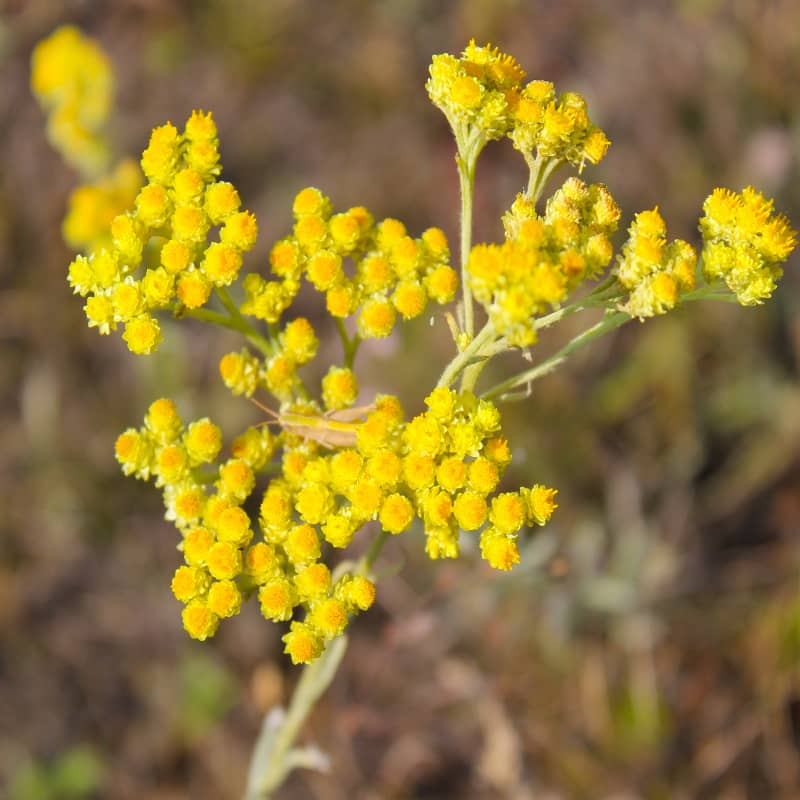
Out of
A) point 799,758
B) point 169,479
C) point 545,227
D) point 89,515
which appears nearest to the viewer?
point 545,227

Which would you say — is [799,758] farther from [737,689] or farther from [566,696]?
[566,696]

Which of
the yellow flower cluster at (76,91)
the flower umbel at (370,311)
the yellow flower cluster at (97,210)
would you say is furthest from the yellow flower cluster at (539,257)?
the yellow flower cluster at (76,91)

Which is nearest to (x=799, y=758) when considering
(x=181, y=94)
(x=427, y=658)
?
(x=427, y=658)

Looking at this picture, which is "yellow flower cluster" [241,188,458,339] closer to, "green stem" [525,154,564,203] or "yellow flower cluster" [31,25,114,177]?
"green stem" [525,154,564,203]

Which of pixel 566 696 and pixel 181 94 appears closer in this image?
pixel 566 696

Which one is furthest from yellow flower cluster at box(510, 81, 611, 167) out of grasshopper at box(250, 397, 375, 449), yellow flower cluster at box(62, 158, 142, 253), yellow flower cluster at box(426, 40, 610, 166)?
yellow flower cluster at box(62, 158, 142, 253)

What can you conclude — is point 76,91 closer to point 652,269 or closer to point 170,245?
point 170,245
